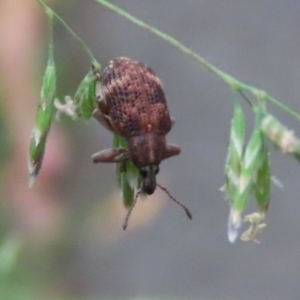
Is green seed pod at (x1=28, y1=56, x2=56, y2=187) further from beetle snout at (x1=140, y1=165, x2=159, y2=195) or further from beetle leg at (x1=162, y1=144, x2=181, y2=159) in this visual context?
beetle leg at (x1=162, y1=144, x2=181, y2=159)

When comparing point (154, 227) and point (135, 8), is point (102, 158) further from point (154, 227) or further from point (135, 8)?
point (135, 8)

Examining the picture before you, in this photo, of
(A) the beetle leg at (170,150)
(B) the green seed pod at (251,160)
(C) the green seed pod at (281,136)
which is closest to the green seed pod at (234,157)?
(B) the green seed pod at (251,160)

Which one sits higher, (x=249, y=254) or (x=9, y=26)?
(x=9, y=26)

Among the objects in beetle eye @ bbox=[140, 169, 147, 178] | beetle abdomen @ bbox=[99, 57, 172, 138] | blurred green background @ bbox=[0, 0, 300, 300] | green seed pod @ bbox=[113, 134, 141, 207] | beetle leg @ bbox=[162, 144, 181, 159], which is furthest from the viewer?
blurred green background @ bbox=[0, 0, 300, 300]

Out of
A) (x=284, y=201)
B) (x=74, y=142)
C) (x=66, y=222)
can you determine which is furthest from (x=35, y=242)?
(x=284, y=201)

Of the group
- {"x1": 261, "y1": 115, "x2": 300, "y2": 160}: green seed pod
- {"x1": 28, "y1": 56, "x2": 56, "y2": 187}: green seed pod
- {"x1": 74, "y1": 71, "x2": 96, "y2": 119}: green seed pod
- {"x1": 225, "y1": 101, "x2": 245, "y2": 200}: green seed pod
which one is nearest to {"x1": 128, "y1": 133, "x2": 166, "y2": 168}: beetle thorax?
{"x1": 74, "y1": 71, "x2": 96, "y2": 119}: green seed pod

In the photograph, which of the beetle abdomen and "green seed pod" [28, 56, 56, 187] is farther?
the beetle abdomen

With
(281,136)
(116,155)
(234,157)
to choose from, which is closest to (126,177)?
(116,155)
